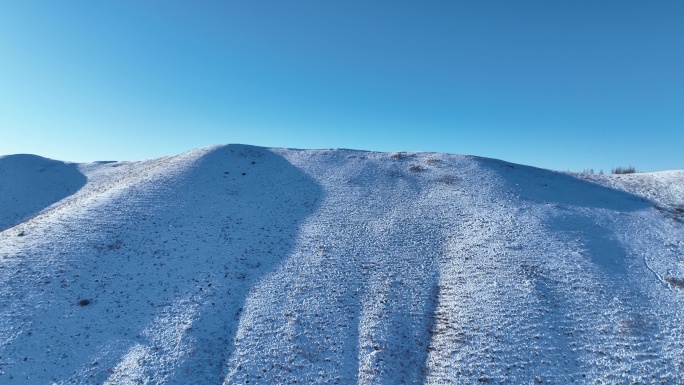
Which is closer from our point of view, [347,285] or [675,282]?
[675,282]

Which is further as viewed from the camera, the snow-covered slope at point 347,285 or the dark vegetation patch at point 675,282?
the dark vegetation patch at point 675,282

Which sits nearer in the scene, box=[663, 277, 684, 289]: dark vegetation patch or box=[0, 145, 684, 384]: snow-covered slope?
box=[0, 145, 684, 384]: snow-covered slope

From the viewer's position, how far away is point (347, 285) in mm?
12797

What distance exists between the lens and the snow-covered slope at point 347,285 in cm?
941

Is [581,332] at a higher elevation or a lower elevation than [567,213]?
lower

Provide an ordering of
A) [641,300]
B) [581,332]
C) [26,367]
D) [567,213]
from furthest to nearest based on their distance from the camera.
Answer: [567,213], [641,300], [581,332], [26,367]

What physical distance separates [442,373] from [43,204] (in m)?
28.8

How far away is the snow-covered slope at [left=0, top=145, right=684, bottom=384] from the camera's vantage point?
9.41 m

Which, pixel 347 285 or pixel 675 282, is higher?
pixel 675 282

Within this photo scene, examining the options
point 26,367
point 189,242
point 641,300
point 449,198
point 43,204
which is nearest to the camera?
point 26,367

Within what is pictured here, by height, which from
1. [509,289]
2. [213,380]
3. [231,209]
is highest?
[231,209]

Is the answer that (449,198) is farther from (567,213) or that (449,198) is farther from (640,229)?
(640,229)

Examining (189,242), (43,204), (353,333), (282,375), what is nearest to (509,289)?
A: (353,333)

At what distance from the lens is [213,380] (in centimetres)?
908
